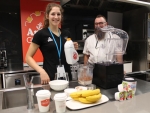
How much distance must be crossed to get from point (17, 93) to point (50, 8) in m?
0.79

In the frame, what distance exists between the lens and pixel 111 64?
44.6 inches

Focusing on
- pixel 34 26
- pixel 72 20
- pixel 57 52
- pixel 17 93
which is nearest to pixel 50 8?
pixel 57 52

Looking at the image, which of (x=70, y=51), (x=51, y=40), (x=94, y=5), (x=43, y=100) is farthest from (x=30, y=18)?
(x=43, y=100)

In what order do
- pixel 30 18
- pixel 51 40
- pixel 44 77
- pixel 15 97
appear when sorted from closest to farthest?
pixel 15 97 → pixel 44 77 → pixel 51 40 → pixel 30 18

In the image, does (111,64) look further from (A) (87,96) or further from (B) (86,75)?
(A) (87,96)

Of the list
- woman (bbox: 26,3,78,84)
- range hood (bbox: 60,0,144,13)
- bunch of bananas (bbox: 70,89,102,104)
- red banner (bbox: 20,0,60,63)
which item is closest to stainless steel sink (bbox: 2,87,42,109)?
woman (bbox: 26,3,78,84)

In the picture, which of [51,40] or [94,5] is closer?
[51,40]

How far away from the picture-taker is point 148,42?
3.13 meters

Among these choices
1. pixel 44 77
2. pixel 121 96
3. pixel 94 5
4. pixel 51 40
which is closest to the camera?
pixel 121 96

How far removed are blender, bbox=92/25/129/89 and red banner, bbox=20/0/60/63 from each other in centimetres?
174

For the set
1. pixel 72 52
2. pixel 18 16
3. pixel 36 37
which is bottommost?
pixel 72 52

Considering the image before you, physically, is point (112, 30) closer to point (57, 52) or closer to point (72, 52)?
point (72, 52)

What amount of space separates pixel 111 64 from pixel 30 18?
6.79 ft

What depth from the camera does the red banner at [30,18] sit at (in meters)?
2.67
